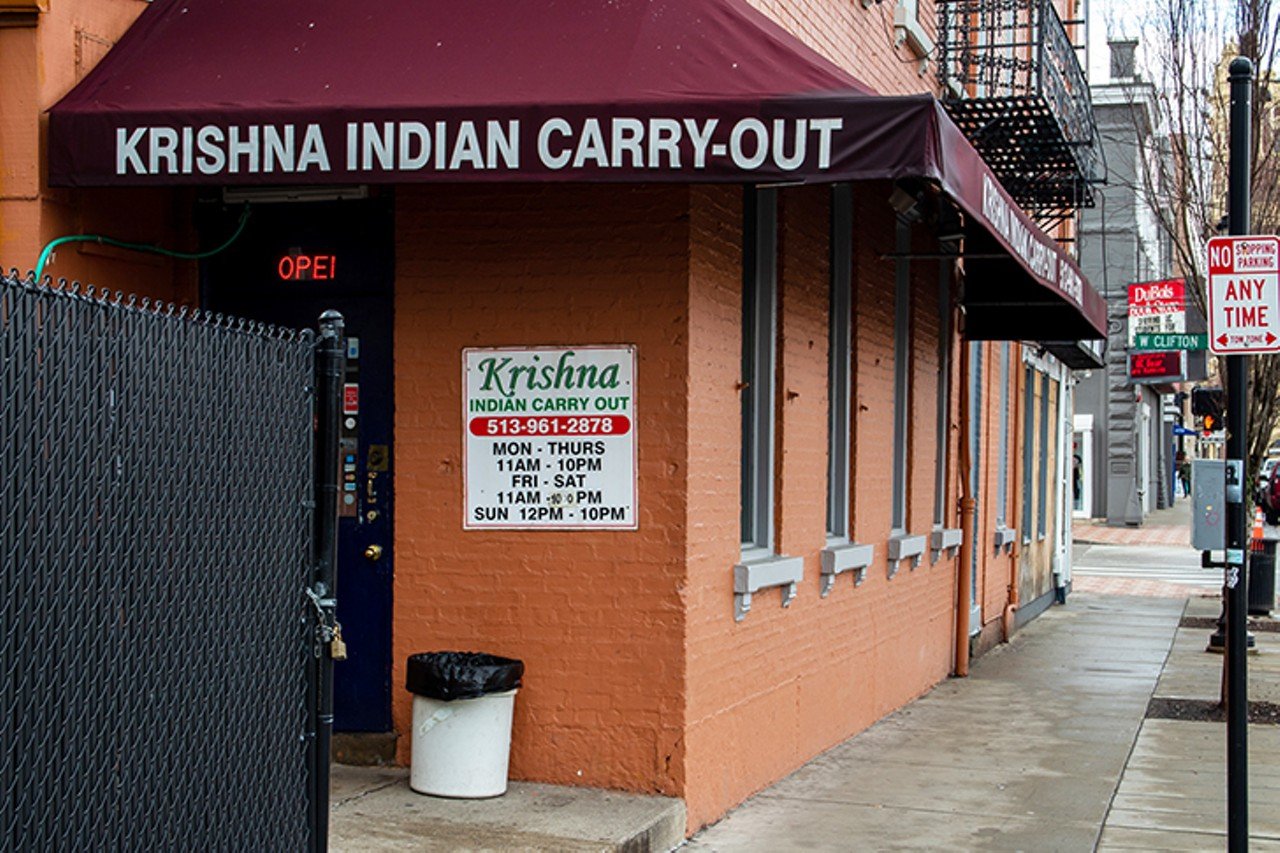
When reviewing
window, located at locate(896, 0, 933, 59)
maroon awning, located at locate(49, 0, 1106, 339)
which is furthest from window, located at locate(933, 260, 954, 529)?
maroon awning, located at locate(49, 0, 1106, 339)

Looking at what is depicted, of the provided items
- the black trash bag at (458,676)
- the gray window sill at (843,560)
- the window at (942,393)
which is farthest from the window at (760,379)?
the window at (942,393)

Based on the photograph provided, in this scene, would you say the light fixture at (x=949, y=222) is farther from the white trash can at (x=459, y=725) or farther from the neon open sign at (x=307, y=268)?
the white trash can at (x=459, y=725)

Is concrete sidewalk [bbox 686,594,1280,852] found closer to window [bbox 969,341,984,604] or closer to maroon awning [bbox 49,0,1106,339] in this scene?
window [bbox 969,341,984,604]

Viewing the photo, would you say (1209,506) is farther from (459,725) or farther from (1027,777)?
(459,725)

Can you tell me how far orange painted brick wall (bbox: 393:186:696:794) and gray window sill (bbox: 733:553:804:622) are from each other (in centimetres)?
78

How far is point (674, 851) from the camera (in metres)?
7.57

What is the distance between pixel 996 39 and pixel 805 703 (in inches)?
310

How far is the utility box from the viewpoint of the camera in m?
7.83

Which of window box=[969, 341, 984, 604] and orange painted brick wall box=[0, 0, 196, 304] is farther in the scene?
window box=[969, 341, 984, 604]

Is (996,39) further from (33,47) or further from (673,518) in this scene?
(33,47)

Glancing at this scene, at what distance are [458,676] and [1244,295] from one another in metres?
3.94

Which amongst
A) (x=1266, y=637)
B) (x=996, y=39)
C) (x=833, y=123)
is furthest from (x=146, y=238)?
(x=1266, y=637)

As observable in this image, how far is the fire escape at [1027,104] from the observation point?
1249 cm

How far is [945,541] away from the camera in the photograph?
46.2ft
